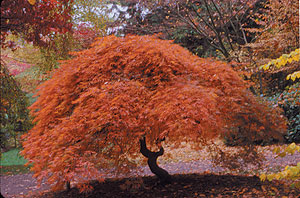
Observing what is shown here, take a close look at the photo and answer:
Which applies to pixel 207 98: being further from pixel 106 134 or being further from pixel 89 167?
pixel 89 167

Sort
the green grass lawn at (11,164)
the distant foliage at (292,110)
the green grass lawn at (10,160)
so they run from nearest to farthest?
the distant foliage at (292,110)
the green grass lawn at (11,164)
the green grass lawn at (10,160)

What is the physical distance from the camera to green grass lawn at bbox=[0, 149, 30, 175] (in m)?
7.92

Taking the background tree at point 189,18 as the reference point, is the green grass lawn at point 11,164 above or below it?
below

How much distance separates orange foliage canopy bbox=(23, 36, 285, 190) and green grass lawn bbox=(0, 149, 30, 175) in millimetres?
5058

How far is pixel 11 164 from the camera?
28.2 ft

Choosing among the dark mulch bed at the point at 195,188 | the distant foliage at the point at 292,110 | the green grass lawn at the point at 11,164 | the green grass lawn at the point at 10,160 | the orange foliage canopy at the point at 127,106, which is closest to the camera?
the orange foliage canopy at the point at 127,106

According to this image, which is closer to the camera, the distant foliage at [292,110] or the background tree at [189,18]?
the distant foliage at [292,110]

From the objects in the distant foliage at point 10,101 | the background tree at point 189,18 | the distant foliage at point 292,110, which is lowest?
the distant foliage at point 292,110

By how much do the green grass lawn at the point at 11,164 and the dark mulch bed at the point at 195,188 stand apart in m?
3.83

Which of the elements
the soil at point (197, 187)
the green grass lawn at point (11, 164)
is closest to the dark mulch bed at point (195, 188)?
the soil at point (197, 187)

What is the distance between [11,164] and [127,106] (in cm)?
732

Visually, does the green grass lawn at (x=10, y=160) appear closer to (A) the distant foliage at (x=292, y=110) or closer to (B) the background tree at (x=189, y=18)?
(B) the background tree at (x=189, y=18)

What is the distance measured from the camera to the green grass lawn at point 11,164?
7.92 metres

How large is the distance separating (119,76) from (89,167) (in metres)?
1.13
